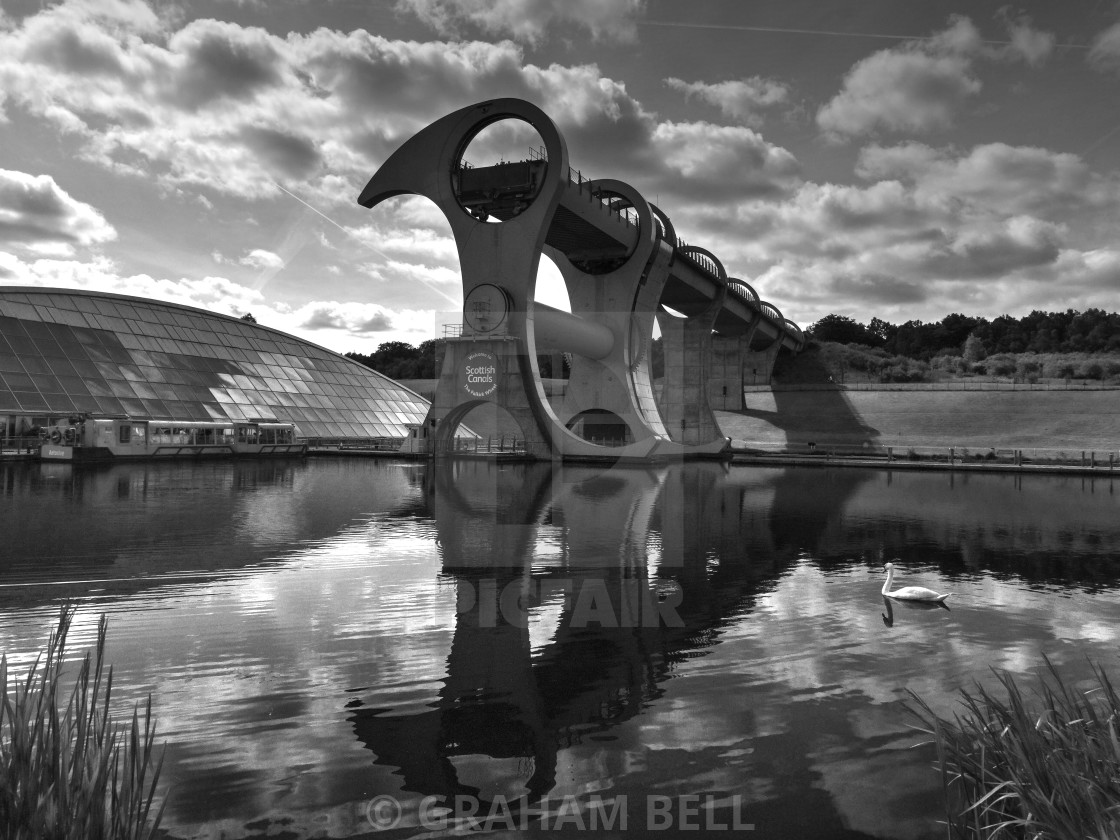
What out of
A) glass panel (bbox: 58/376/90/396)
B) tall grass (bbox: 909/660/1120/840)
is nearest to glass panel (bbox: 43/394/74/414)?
glass panel (bbox: 58/376/90/396)

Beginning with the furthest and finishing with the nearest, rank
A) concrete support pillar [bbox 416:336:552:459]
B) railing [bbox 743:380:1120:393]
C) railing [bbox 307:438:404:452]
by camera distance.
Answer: railing [bbox 743:380:1120:393]
railing [bbox 307:438:404:452]
concrete support pillar [bbox 416:336:552:459]

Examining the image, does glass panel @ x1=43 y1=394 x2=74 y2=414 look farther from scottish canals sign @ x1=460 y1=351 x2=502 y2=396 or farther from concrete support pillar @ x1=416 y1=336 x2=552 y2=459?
scottish canals sign @ x1=460 y1=351 x2=502 y2=396

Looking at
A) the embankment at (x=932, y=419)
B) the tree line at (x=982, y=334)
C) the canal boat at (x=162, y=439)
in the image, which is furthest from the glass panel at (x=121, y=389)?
the tree line at (x=982, y=334)

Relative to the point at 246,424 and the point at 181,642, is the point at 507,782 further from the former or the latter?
the point at 246,424

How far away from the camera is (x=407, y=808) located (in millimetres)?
5484

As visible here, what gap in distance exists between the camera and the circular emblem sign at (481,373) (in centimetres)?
4344

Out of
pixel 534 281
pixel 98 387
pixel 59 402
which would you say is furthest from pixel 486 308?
pixel 59 402

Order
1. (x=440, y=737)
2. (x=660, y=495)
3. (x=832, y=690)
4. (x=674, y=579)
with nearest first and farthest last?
(x=440, y=737) → (x=832, y=690) → (x=674, y=579) → (x=660, y=495)

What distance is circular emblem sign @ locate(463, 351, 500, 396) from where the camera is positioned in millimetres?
43438

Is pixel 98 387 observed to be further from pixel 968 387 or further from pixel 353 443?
pixel 968 387

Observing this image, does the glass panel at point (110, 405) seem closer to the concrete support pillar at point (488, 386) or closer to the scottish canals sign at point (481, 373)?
the concrete support pillar at point (488, 386)

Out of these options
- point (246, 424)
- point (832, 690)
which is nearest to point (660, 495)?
point (832, 690)

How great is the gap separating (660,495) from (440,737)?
2207 centimetres

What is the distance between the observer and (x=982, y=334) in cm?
15900
